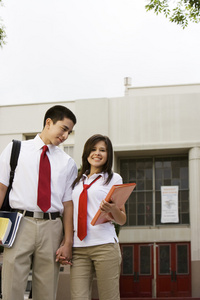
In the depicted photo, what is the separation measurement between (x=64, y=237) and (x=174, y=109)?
61.6ft

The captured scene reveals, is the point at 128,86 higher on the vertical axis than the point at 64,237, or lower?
higher

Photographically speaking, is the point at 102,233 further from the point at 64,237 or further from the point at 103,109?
the point at 103,109

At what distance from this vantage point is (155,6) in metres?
10.4

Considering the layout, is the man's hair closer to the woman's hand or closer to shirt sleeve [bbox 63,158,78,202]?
shirt sleeve [bbox 63,158,78,202]

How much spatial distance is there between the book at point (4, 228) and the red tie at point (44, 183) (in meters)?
0.26

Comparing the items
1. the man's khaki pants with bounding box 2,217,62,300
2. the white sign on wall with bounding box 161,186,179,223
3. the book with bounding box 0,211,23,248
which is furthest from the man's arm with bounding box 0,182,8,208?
the white sign on wall with bounding box 161,186,179,223

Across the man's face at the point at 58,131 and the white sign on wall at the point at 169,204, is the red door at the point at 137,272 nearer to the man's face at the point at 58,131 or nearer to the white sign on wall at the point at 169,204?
the white sign on wall at the point at 169,204

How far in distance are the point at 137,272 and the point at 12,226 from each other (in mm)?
18766

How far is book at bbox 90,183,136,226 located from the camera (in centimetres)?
349

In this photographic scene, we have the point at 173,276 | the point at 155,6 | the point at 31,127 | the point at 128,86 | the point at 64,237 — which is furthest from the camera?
the point at 128,86

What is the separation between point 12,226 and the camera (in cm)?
357

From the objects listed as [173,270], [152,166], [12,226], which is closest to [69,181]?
[12,226]

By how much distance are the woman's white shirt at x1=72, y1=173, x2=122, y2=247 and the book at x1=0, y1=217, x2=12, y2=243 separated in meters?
0.57

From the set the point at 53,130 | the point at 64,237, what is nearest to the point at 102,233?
the point at 64,237
